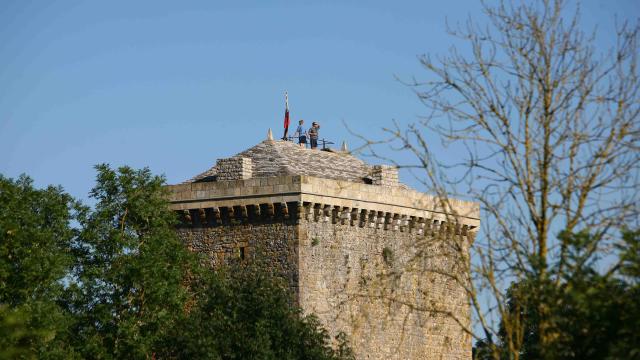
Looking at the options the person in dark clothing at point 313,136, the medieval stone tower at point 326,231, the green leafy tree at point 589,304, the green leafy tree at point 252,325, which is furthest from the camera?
the person in dark clothing at point 313,136

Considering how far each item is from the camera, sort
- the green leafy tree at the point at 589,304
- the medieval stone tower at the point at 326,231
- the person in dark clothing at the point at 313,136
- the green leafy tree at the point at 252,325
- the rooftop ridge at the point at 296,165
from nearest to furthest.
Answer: the green leafy tree at the point at 589,304 < the green leafy tree at the point at 252,325 < the medieval stone tower at the point at 326,231 < the rooftop ridge at the point at 296,165 < the person in dark clothing at the point at 313,136

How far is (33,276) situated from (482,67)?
24.4 m

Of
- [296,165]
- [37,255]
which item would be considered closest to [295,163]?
[296,165]

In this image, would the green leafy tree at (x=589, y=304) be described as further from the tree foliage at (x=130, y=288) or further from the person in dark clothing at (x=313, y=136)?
the person in dark clothing at (x=313, y=136)

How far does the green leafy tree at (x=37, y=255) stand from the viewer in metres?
41.9

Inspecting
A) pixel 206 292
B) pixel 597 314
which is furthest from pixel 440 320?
pixel 597 314

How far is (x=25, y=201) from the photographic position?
46.2 metres

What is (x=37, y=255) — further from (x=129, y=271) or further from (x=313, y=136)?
(x=313, y=136)

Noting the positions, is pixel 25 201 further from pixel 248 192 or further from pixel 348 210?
pixel 348 210

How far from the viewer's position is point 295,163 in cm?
4678

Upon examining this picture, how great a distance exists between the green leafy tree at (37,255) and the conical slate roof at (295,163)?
188 inches

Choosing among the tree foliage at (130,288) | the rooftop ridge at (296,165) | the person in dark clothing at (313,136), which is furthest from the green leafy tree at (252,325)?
the person in dark clothing at (313,136)

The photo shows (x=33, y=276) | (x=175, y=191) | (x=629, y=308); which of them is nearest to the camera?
(x=629, y=308)

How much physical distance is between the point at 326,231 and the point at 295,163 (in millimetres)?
3066
